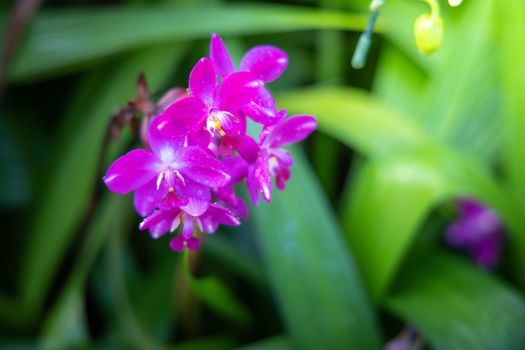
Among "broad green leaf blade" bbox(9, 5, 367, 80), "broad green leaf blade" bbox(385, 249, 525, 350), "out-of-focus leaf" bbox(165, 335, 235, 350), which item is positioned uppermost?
"broad green leaf blade" bbox(9, 5, 367, 80)

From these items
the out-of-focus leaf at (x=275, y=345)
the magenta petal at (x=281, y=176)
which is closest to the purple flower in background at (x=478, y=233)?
the out-of-focus leaf at (x=275, y=345)

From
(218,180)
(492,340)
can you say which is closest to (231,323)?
(492,340)

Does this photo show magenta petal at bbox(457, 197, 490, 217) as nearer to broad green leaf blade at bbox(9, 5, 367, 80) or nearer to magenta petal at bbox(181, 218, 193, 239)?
broad green leaf blade at bbox(9, 5, 367, 80)

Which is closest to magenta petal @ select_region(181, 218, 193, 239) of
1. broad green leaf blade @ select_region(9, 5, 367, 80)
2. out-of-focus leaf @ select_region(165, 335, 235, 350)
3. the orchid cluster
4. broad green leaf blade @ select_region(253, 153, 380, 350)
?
the orchid cluster

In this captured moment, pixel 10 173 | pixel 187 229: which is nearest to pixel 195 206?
pixel 187 229

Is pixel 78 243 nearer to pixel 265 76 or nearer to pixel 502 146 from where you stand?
pixel 265 76

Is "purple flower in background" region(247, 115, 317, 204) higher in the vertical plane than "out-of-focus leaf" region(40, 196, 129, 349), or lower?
higher

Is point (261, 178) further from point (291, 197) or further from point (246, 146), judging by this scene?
point (291, 197)
